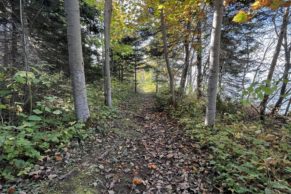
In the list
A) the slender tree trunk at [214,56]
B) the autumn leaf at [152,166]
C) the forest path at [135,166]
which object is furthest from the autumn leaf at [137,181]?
the slender tree trunk at [214,56]

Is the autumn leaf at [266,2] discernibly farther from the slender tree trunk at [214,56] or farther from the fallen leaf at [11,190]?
the fallen leaf at [11,190]

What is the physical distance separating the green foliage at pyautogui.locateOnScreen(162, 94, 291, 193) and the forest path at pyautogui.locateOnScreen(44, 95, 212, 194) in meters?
0.28

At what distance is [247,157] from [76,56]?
4265 mm

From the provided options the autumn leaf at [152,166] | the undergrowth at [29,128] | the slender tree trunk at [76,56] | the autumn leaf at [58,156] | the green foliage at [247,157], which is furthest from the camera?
the slender tree trunk at [76,56]

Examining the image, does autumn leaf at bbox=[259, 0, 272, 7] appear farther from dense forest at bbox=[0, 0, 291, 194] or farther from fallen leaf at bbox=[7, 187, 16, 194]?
fallen leaf at bbox=[7, 187, 16, 194]

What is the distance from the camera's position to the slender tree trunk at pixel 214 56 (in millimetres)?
4759

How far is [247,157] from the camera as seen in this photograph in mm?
3510

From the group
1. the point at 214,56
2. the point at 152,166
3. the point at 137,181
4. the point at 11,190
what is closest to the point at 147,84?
the point at 214,56

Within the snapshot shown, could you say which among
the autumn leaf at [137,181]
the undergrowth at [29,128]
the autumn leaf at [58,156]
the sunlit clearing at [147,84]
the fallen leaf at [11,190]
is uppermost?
the sunlit clearing at [147,84]

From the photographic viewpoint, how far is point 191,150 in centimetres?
434

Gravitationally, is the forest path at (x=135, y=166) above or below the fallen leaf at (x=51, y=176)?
below

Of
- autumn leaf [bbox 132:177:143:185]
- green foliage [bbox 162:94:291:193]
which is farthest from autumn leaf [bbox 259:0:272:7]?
autumn leaf [bbox 132:177:143:185]

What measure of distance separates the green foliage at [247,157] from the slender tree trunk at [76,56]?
3.01 meters

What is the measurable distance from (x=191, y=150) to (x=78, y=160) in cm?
254
